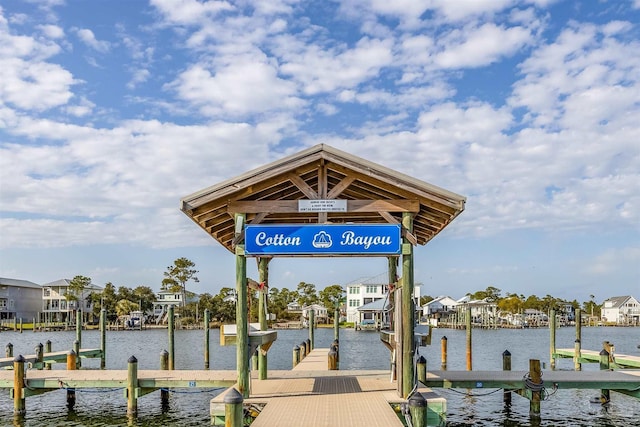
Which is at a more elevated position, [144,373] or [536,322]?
[144,373]

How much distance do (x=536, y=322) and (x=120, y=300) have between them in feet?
256

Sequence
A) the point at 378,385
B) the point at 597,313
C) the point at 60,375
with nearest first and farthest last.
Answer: the point at 378,385, the point at 60,375, the point at 597,313

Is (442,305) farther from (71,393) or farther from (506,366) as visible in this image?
(71,393)

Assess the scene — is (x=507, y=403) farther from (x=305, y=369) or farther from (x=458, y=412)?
(x=305, y=369)

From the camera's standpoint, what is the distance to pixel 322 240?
592 inches

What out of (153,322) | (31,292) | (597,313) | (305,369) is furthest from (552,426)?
(597,313)

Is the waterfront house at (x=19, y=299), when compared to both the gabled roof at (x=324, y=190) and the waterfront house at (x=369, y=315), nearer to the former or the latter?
the waterfront house at (x=369, y=315)

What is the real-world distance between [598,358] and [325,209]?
70.1 feet

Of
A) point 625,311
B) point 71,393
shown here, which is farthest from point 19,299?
point 625,311

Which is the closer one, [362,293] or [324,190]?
[324,190]

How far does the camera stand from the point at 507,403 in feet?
78.2

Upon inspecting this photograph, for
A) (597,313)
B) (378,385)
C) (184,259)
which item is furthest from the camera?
(597,313)

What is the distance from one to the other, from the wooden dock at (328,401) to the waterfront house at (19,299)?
111 metres

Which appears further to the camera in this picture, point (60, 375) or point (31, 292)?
point (31, 292)
